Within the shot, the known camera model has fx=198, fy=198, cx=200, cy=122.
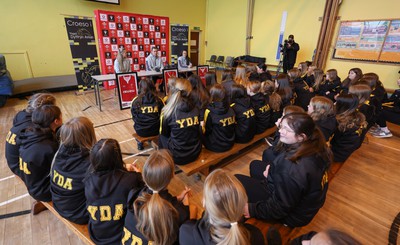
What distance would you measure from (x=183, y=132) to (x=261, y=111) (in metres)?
1.23

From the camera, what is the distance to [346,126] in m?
2.15

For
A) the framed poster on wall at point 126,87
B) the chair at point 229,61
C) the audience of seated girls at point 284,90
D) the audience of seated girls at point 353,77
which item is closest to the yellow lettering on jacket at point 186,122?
the audience of seated girls at point 284,90

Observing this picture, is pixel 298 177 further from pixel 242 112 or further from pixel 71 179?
pixel 71 179

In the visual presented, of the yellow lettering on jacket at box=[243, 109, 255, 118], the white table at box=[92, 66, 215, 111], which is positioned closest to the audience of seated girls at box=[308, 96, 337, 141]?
the yellow lettering on jacket at box=[243, 109, 255, 118]

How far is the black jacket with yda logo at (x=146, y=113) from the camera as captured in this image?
2.57 meters

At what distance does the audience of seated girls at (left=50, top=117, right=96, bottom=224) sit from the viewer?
129 centimetres

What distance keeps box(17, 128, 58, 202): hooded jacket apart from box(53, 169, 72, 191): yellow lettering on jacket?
228 millimetres

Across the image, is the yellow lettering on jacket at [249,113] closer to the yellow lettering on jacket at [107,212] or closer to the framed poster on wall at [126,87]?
the yellow lettering on jacket at [107,212]

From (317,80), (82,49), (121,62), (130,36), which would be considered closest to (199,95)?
(317,80)

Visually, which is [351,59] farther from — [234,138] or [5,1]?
[5,1]

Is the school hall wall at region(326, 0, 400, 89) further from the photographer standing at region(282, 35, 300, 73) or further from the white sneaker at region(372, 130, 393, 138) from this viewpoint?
the white sneaker at region(372, 130, 393, 138)

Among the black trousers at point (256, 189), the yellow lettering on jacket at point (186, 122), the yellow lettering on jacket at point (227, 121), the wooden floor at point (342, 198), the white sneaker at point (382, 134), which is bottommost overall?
the wooden floor at point (342, 198)

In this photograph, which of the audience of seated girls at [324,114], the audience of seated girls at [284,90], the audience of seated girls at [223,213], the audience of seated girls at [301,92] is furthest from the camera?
the audience of seated girls at [301,92]

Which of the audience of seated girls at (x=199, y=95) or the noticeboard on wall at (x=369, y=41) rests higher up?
the noticeboard on wall at (x=369, y=41)
